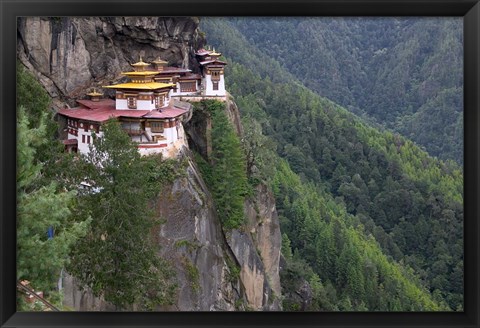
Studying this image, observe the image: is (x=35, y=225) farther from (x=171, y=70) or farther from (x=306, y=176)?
(x=306, y=176)

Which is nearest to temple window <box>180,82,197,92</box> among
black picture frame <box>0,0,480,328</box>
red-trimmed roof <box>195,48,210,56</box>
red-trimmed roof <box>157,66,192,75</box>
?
red-trimmed roof <box>157,66,192,75</box>

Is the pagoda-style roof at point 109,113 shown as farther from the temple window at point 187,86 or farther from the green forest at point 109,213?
the green forest at point 109,213

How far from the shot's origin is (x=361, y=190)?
3612 cm

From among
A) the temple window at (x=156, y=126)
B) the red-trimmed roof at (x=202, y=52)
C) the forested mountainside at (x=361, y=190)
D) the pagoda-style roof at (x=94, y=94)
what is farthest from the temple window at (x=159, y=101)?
the forested mountainside at (x=361, y=190)

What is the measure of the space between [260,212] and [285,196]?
992 centimetres

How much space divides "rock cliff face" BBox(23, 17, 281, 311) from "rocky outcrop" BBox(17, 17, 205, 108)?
21mm

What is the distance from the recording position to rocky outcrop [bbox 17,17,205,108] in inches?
579

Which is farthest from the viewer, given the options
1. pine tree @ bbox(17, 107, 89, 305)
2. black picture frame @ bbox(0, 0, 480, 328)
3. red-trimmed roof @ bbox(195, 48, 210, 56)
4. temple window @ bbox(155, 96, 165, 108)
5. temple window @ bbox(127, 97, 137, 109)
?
red-trimmed roof @ bbox(195, 48, 210, 56)

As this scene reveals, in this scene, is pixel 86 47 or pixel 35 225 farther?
pixel 86 47

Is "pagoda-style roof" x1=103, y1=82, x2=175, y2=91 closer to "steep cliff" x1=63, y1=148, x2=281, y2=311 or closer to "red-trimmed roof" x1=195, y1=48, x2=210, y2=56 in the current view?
"steep cliff" x1=63, y1=148, x2=281, y2=311
